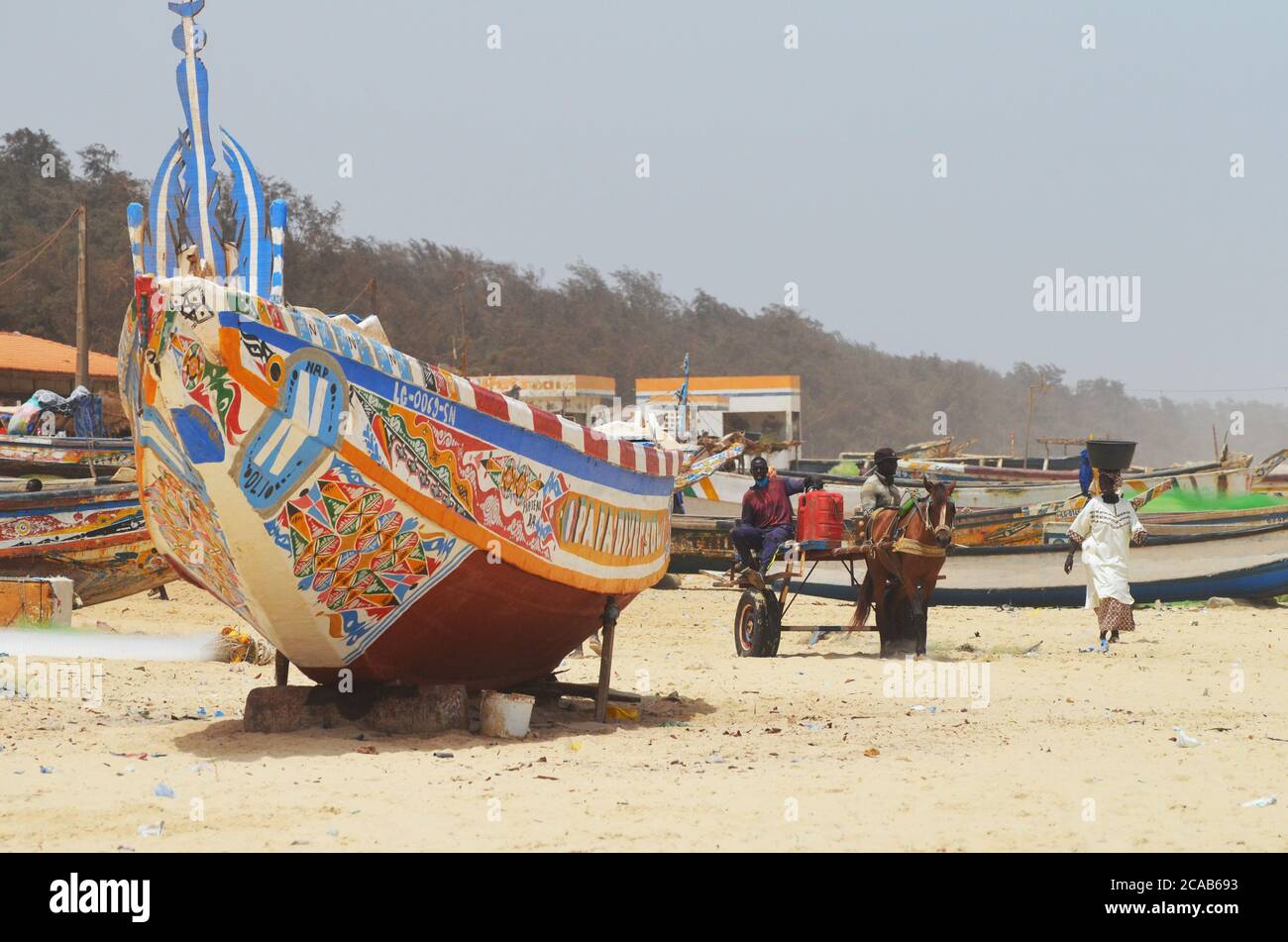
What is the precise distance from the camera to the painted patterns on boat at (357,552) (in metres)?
6.77

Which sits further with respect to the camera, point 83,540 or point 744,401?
point 744,401

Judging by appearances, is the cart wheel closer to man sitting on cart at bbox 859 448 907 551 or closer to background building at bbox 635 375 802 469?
man sitting on cart at bbox 859 448 907 551

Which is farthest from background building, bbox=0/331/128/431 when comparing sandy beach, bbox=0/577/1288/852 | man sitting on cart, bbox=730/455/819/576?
sandy beach, bbox=0/577/1288/852

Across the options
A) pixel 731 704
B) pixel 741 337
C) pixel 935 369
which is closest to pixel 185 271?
pixel 731 704

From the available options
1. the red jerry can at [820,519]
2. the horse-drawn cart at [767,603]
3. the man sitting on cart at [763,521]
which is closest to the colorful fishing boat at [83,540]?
the man sitting on cart at [763,521]

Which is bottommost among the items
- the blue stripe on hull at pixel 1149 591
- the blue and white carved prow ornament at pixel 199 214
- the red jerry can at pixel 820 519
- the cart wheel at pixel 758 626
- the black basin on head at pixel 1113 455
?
the blue stripe on hull at pixel 1149 591

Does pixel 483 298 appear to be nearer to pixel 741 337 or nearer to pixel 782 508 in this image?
pixel 741 337

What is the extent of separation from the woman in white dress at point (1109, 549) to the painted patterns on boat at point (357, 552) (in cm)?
708

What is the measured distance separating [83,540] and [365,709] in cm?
888

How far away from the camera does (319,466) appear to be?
6.70 metres

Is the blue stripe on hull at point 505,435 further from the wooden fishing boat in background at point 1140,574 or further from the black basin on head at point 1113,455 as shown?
the wooden fishing boat in background at point 1140,574

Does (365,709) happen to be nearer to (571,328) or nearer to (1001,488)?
(1001,488)

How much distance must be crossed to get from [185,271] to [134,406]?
81 cm

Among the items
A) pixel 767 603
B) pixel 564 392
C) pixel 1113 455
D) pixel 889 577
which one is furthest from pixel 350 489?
pixel 564 392
